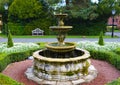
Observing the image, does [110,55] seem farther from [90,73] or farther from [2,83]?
[2,83]

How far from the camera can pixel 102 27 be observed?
3173cm

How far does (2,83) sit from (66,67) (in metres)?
3.19

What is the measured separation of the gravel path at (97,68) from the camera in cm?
929

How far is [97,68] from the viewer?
1098 cm

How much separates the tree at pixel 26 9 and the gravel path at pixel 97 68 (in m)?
18.6

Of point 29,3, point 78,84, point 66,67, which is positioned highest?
point 29,3

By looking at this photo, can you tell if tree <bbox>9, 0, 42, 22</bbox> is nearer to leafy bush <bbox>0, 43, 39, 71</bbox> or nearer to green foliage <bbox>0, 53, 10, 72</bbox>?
leafy bush <bbox>0, 43, 39, 71</bbox>

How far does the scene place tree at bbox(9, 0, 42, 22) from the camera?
30.0 metres

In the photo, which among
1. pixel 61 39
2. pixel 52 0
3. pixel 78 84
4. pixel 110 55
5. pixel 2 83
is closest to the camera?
pixel 2 83

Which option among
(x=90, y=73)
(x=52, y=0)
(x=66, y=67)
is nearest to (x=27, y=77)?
(x=66, y=67)

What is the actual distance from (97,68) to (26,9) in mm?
21124

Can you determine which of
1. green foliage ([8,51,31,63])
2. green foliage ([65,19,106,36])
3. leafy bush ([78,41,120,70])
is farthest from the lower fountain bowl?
green foliage ([65,19,106,36])

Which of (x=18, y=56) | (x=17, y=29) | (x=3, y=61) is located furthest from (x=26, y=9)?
(x=3, y=61)

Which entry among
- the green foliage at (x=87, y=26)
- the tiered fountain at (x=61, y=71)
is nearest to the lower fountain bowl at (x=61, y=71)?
the tiered fountain at (x=61, y=71)
